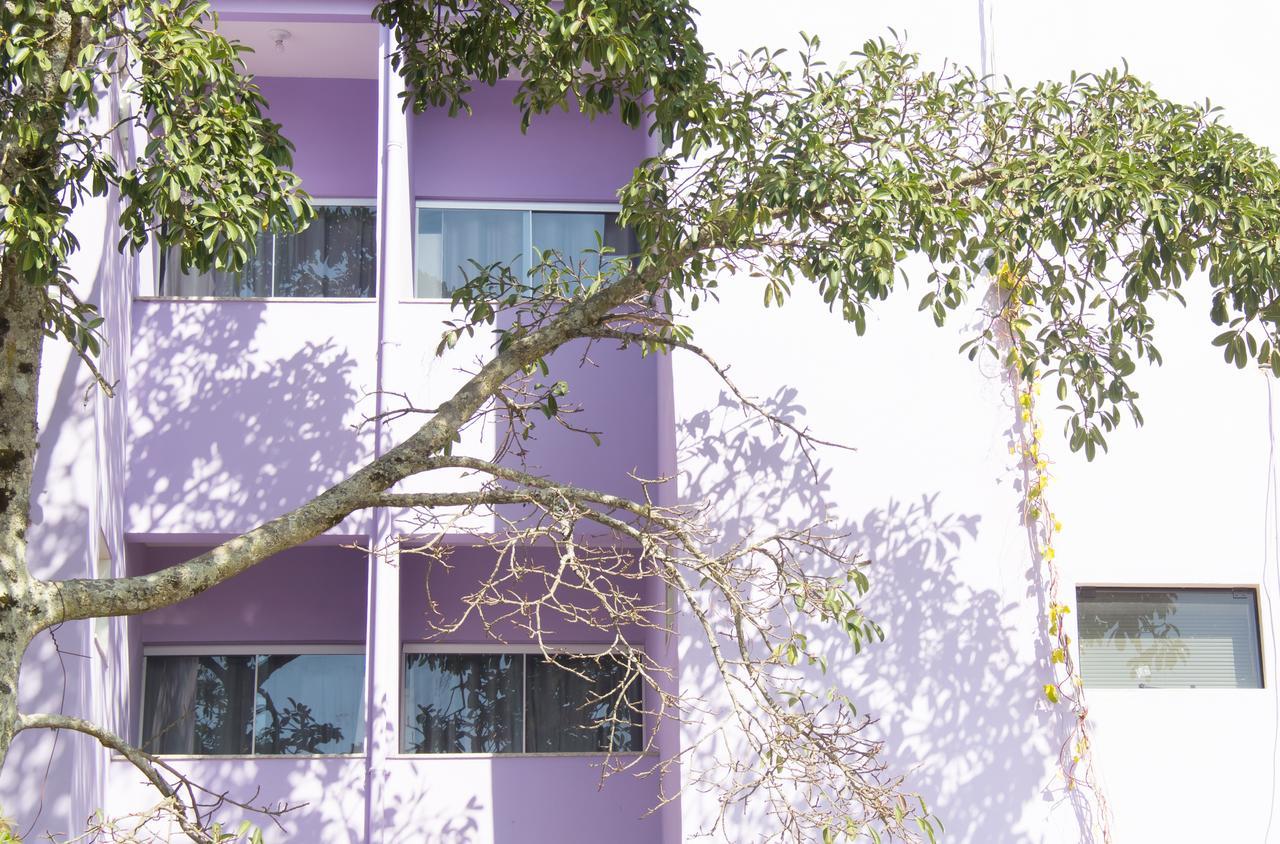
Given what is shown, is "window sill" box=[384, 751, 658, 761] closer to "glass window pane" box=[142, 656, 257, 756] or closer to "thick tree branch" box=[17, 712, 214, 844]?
"glass window pane" box=[142, 656, 257, 756]

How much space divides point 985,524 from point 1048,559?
0.40m

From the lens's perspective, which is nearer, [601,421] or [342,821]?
[342,821]

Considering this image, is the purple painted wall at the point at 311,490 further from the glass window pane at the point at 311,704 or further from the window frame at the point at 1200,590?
the window frame at the point at 1200,590

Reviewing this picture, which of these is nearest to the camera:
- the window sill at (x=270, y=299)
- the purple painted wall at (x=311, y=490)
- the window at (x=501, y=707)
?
the purple painted wall at (x=311, y=490)

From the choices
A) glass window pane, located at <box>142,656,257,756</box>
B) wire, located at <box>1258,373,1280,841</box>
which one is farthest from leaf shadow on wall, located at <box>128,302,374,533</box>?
wire, located at <box>1258,373,1280,841</box>

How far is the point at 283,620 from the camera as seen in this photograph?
1035cm

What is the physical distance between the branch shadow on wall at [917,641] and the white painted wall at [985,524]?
1 centimetres

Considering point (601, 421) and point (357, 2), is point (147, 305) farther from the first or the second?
point (601, 421)

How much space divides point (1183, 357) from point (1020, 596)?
6.17 ft

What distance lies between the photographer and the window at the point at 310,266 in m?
10.4

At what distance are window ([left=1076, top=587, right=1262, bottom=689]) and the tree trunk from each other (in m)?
5.84

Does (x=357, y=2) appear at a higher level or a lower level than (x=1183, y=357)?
higher

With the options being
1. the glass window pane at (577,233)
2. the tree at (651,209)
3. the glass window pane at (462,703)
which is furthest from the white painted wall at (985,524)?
the glass window pane at (462,703)

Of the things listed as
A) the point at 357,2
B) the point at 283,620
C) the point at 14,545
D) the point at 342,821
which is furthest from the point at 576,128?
the point at 14,545
